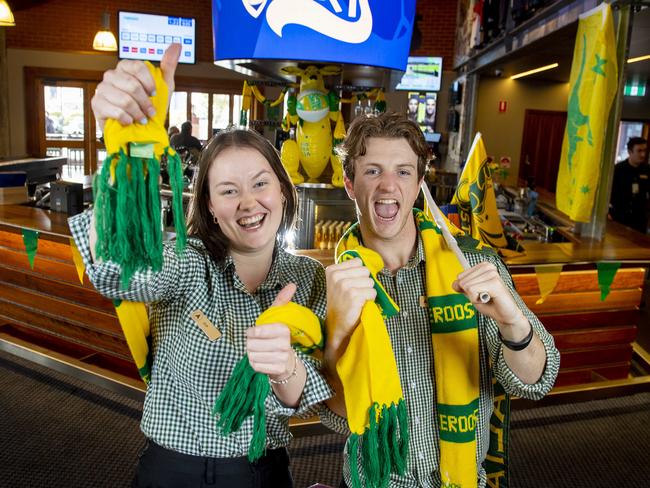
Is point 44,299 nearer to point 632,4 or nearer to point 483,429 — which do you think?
point 483,429

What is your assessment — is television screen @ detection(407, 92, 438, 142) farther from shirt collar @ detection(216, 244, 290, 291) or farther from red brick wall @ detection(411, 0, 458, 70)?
shirt collar @ detection(216, 244, 290, 291)

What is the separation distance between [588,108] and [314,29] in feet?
7.19

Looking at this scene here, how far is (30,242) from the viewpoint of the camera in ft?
11.4

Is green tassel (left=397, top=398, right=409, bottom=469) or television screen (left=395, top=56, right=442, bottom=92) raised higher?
television screen (left=395, top=56, right=442, bottom=92)

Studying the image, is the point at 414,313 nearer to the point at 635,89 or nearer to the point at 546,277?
the point at 546,277

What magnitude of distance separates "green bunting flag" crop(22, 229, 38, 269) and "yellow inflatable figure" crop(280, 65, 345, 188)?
1.60 m

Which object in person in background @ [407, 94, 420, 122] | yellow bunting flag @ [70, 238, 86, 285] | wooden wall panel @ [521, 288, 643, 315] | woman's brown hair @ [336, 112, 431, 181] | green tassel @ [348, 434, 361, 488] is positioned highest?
person in background @ [407, 94, 420, 122]

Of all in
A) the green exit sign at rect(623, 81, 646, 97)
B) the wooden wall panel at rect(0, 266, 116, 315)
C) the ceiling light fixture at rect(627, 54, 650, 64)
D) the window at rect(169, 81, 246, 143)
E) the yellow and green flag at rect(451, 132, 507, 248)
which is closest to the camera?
the yellow and green flag at rect(451, 132, 507, 248)

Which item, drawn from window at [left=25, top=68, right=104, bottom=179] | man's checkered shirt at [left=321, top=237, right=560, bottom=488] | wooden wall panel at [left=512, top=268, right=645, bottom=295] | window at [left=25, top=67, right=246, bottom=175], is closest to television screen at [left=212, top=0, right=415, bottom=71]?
man's checkered shirt at [left=321, top=237, right=560, bottom=488]

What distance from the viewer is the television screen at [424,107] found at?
9789mm

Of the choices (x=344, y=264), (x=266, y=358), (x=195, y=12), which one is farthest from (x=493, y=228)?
(x=195, y=12)

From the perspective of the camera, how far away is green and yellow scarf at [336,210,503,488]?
1.04m

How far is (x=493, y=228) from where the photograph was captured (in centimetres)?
287

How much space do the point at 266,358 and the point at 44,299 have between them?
322cm
